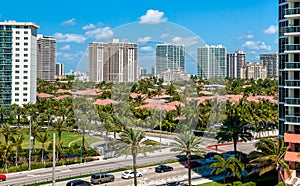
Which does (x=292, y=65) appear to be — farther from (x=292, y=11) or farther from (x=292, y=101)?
(x=292, y=11)

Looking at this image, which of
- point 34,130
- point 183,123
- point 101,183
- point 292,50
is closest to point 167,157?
point 183,123

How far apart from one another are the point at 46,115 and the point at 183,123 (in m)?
21.5

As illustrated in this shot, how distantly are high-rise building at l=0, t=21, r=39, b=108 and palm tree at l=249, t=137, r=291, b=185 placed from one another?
52999mm

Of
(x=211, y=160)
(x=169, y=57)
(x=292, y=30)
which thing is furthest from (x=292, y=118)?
(x=169, y=57)

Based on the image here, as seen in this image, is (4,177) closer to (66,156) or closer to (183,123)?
(66,156)

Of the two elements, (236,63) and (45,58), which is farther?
(236,63)

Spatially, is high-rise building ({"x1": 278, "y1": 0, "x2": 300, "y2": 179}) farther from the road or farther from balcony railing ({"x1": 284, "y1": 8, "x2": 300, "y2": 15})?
the road

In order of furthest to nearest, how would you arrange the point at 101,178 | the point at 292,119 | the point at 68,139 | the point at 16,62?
the point at 16,62, the point at 68,139, the point at 101,178, the point at 292,119

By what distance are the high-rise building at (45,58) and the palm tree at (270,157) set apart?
135418 mm

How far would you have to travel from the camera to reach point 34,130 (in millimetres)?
34875

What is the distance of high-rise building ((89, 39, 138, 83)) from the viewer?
44.8 meters

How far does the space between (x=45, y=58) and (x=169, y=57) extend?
124 metres

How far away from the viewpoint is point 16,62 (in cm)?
6712

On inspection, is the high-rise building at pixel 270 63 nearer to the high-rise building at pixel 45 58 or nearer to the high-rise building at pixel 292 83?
the high-rise building at pixel 45 58
